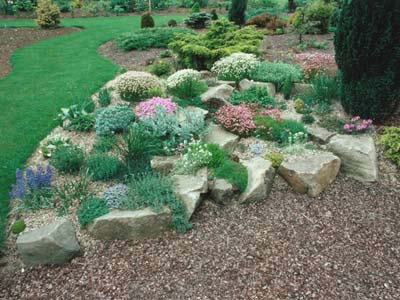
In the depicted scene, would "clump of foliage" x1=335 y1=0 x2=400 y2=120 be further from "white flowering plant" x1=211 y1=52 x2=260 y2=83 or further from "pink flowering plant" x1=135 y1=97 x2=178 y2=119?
"pink flowering plant" x1=135 y1=97 x2=178 y2=119

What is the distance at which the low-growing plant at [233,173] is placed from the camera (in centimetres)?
513

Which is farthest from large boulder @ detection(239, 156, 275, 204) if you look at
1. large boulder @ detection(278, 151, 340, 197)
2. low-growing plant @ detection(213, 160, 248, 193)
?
large boulder @ detection(278, 151, 340, 197)

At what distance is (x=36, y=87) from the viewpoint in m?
10.1

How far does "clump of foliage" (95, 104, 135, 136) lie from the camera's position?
6426 millimetres

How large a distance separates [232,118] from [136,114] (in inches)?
76.5

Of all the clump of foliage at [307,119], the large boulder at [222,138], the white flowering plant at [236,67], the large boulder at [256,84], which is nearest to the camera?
the large boulder at [222,138]

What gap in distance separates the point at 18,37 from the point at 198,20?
962 centimetres

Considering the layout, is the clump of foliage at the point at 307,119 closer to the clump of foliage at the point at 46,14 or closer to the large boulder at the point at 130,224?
the large boulder at the point at 130,224

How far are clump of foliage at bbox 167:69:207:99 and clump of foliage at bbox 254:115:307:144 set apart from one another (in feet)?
5.82

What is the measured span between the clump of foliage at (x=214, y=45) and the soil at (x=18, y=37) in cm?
702

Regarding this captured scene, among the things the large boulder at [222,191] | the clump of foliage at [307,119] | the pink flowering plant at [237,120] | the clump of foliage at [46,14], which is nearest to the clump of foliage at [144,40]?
the clump of foliage at [46,14]

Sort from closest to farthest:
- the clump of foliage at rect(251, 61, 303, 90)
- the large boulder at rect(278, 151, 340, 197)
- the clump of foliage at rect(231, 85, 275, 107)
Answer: the large boulder at rect(278, 151, 340, 197) < the clump of foliage at rect(231, 85, 275, 107) < the clump of foliage at rect(251, 61, 303, 90)

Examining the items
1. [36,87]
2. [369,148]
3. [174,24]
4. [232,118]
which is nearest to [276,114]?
[232,118]

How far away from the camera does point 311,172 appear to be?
527cm
